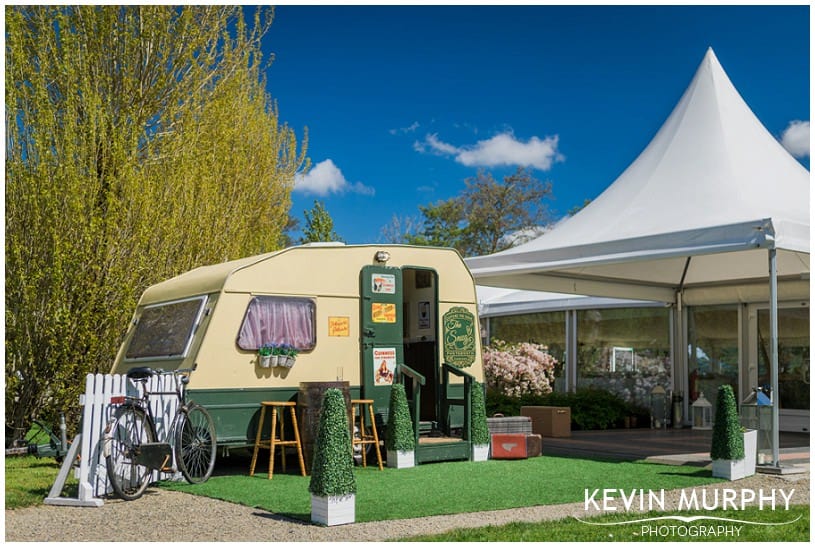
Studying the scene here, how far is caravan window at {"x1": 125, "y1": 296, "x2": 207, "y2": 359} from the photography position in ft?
32.2

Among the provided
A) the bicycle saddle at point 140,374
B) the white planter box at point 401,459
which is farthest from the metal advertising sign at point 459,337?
the bicycle saddle at point 140,374

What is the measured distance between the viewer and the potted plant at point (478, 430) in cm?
1081

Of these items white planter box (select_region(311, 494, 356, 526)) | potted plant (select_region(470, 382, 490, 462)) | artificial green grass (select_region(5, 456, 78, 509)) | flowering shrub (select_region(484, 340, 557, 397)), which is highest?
Answer: flowering shrub (select_region(484, 340, 557, 397))

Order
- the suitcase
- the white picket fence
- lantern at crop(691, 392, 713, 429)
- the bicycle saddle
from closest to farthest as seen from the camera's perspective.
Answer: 1. the white picket fence
2. the bicycle saddle
3. the suitcase
4. lantern at crop(691, 392, 713, 429)

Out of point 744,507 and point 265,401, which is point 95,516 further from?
point 744,507

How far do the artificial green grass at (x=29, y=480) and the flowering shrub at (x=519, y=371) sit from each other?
7807 mm

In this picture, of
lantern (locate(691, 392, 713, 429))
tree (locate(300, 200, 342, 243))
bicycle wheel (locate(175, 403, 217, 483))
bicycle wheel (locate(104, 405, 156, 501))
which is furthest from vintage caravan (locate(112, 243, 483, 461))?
tree (locate(300, 200, 342, 243))

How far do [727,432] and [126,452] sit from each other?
580cm

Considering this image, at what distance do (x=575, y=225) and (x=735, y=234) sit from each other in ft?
12.0

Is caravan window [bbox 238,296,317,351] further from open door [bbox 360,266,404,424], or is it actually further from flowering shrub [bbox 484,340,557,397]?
flowering shrub [bbox 484,340,557,397]

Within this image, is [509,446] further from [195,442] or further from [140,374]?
[140,374]

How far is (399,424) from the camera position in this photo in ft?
33.2

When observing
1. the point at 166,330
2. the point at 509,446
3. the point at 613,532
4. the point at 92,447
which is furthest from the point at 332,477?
the point at 509,446

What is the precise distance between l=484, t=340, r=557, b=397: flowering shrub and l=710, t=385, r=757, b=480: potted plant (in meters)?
6.67
